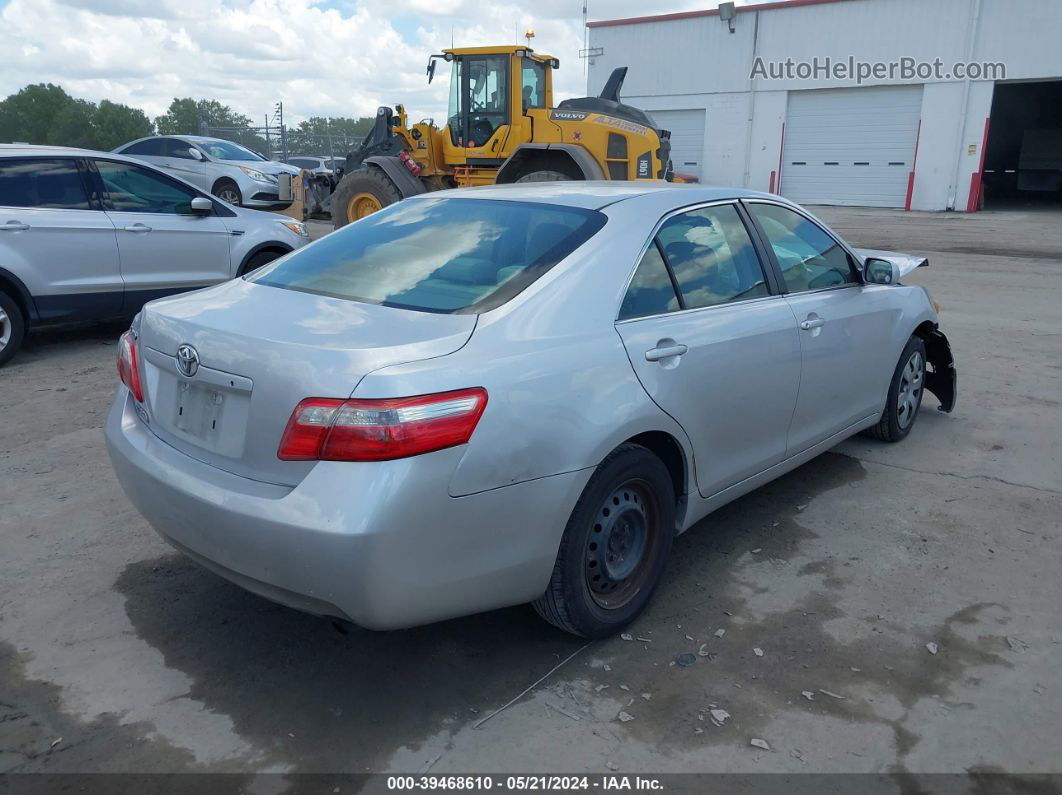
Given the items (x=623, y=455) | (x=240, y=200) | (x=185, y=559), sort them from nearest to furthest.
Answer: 1. (x=623, y=455)
2. (x=185, y=559)
3. (x=240, y=200)

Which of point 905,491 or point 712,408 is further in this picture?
point 905,491

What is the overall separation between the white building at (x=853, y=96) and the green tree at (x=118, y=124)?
46.1 meters

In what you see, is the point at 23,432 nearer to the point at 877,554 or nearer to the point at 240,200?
the point at 877,554

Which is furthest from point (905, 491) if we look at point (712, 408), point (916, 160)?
point (916, 160)

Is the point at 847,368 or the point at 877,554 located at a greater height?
the point at 847,368

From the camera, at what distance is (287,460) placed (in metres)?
2.61

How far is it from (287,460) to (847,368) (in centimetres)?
302

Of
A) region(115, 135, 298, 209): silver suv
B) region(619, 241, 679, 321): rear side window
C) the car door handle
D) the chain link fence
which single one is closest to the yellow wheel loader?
region(115, 135, 298, 209): silver suv

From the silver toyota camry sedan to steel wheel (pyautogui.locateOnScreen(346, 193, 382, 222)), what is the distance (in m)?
10.7

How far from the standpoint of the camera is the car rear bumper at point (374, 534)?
249cm

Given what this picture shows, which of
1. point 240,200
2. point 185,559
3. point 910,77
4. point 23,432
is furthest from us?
point 910,77

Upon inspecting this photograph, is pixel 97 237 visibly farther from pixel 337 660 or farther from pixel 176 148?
pixel 176 148

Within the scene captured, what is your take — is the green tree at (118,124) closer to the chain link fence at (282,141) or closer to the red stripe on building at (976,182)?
the chain link fence at (282,141)

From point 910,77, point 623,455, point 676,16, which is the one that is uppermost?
point 676,16
